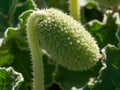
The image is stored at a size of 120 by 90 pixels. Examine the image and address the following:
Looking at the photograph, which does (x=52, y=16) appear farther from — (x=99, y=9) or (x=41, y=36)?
(x=99, y=9)

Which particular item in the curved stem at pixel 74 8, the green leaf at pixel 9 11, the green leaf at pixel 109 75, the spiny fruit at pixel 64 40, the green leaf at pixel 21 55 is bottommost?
the green leaf at pixel 109 75

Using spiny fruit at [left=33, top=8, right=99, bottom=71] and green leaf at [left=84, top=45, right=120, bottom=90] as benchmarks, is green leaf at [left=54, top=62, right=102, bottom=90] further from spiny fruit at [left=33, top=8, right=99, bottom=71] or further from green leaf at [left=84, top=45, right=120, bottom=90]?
spiny fruit at [left=33, top=8, right=99, bottom=71]

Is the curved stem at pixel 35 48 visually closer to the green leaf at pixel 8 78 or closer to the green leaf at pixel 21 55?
the green leaf at pixel 8 78

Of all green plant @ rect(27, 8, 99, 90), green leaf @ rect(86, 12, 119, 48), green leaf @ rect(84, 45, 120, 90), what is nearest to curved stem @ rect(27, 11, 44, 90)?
green plant @ rect(27, 8, 99, 90)

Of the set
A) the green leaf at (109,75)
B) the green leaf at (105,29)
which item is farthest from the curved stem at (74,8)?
the green leaf at (109,75)

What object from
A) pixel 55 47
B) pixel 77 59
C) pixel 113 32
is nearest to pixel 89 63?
pixel 77 59

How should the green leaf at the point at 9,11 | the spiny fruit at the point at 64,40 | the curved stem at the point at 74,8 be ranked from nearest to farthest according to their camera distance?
the spiny fruit at the point at 64,40 < the curved stem at the point at 74,8 < the green leaf at the point at 9,11
